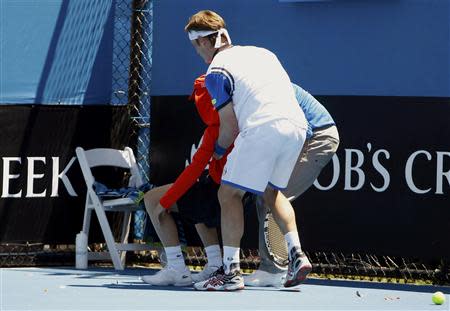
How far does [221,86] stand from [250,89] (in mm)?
168

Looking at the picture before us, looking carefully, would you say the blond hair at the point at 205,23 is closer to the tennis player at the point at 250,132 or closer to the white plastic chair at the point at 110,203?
the tennis player at the point at 250,132

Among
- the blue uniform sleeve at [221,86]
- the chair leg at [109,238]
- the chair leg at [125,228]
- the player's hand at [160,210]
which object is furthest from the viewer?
the chair leg at [125,228]

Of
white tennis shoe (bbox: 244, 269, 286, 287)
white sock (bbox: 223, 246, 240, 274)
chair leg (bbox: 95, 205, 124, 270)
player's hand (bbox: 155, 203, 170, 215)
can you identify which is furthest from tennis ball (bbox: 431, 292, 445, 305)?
chair leg (bbox: 95, 205, 124, 270)

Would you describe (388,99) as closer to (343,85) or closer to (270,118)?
(343,85)

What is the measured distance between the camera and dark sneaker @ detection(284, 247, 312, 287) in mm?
6168

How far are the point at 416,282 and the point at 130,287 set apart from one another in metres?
2.21

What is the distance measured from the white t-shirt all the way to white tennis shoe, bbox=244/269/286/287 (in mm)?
1091

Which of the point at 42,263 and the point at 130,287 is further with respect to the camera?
the point at 42,263

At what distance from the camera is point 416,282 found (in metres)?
7.82

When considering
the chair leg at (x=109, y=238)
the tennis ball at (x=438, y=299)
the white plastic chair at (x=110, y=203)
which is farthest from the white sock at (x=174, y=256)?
the tennis ball at (x=438, y=299)

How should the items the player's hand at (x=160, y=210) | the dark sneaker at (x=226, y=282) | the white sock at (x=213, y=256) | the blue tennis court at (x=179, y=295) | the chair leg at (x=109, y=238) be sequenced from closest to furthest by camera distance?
1. the blue tennis court at (x=179, y=295)
2. the dark sneaker at (x=226, y=282)
3. the player's hand at (x=160, y=210)
4. the white sock at (x=213, y=256)
5. the chair leg at (x=109, y=238)

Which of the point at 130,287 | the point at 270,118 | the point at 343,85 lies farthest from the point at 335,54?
the point at 130,287

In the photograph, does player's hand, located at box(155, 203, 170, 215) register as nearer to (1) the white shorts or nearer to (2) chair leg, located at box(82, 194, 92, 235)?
(1) the white shorts

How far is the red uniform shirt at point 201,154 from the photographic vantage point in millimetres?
6605
